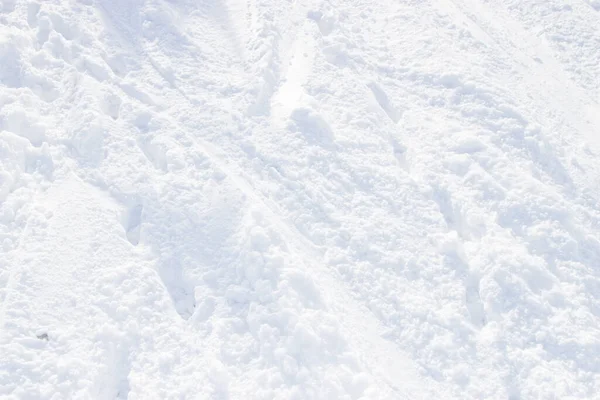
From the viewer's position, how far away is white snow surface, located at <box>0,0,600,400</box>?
21.2 feet

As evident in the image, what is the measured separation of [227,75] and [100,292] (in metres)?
3.55

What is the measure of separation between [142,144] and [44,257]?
5.96ft

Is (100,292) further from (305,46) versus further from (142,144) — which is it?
(305,46)

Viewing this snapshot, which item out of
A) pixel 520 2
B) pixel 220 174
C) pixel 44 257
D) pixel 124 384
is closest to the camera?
pixel 124 384

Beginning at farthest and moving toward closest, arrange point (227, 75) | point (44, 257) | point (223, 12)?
point (223, 12)
point (227, 75)
point (44, 257)

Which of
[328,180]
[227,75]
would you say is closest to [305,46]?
[227,75]

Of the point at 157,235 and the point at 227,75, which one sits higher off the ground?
the point at 227,75

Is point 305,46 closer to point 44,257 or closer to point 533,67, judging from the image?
point 533,67

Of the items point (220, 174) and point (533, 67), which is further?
point (533, 67)

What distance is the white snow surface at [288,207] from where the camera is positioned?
21.2ft

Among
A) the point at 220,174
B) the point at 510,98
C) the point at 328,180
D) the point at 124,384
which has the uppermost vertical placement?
the point at 510,98

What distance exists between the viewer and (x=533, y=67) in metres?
9.92

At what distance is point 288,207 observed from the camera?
25.4 ft

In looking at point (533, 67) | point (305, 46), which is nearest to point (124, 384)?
point (305, 46)
